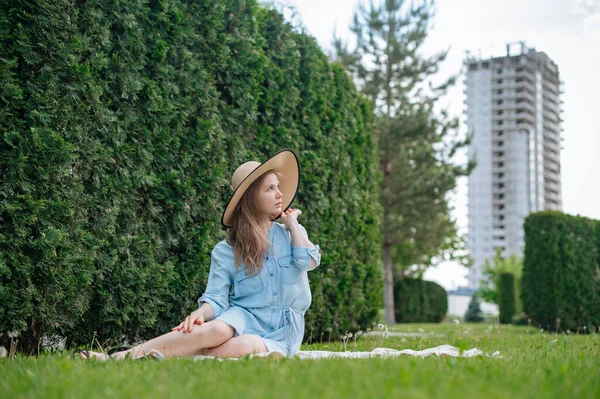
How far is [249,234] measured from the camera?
452 cm

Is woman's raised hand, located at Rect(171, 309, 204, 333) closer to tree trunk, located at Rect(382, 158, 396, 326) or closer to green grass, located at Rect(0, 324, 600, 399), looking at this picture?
green grass, located at Rect(0, 324, 600, 399)

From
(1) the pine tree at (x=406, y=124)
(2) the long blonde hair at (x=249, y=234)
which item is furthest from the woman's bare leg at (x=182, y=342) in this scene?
(1) the pine tree at (x=406, y=124)

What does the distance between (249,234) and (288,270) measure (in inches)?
15.0

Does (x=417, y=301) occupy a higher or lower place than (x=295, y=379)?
lower

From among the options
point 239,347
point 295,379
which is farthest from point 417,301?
point 295,379

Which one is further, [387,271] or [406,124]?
[406,124]

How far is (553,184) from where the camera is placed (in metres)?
88.1

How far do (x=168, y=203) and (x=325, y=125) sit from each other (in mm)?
3184

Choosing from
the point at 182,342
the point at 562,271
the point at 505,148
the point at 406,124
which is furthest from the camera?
the point at 505,148

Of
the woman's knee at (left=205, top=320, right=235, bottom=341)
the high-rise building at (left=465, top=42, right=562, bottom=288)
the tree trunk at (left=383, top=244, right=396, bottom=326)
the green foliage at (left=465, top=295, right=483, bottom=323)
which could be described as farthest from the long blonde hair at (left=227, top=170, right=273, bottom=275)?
the high-rise building at (left=465, top=42, right=562, bottom=288)

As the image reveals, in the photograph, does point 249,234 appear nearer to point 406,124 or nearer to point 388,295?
point 388,295

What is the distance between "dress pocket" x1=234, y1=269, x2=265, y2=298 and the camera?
4.46m

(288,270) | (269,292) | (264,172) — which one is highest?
(264,172)

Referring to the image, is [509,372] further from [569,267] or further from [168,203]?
[569,267]
